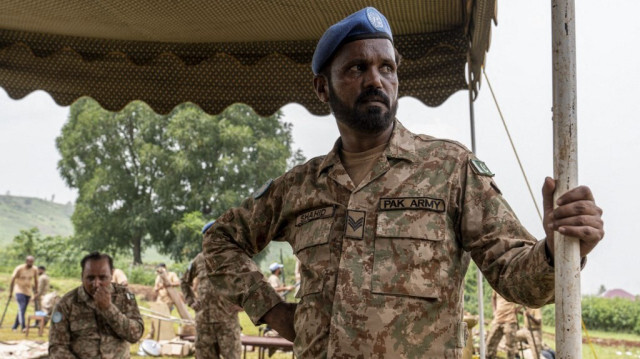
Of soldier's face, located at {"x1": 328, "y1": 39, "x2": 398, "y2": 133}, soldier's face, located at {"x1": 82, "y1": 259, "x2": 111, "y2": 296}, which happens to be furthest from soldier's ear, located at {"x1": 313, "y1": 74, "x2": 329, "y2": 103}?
soldier's face, located at {"x1": 82, "y1": 259, "x2": 111, "y2": 296}

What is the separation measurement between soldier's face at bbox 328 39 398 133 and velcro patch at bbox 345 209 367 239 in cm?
29

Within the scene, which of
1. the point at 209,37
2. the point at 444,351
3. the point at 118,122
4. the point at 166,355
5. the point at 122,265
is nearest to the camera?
the point at 444,351

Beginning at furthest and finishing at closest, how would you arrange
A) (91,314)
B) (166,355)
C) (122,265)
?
(122,265)
(166,355)
(91,314)

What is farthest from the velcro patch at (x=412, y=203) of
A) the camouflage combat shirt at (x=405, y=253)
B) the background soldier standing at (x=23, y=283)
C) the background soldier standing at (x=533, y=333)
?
the background soldier standing at (x=23, y=283)

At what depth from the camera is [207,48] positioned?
15.5ft

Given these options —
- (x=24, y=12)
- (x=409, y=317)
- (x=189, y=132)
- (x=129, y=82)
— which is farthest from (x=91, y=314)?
(x=189, y=132)

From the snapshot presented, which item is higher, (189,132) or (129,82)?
(189,132)

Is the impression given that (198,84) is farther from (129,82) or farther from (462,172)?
(462,172)

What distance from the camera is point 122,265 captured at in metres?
33.6

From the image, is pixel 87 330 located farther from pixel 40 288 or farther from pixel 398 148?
pixel 40 288

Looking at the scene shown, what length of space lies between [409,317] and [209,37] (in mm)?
3268

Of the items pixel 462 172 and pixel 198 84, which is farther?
pixel 198 84

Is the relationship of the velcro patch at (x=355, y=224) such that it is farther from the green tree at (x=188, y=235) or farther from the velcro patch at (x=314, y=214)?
the green tree at (x=188, y=235)

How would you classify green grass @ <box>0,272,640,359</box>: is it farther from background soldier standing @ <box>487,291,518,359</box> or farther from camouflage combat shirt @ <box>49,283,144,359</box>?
camouflage combat shirt @ <box>49,283,144,359</box>
